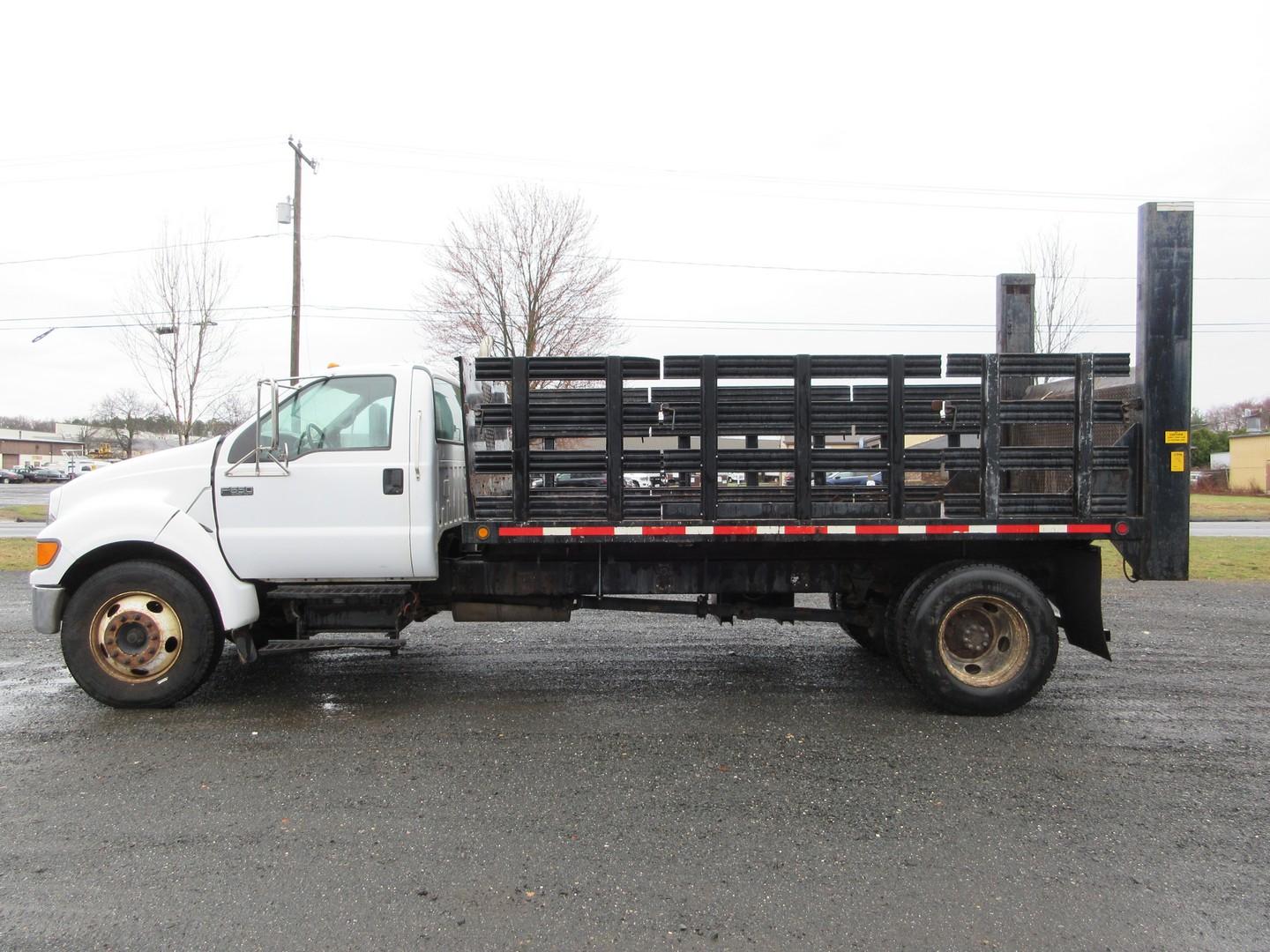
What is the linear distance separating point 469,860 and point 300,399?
3.36 metres

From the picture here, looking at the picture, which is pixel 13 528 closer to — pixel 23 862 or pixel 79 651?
pixel 79 651

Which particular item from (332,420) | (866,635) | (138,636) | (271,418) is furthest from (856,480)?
(138,636)

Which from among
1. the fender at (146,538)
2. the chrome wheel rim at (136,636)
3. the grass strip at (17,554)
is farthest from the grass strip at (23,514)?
the chrome wheel rim at (136,636)

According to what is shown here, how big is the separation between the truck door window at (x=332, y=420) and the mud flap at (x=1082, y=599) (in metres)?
4.79

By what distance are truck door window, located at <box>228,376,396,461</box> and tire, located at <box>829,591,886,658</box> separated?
3.46 meters

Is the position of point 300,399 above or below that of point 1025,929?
above

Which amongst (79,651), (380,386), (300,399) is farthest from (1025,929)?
(79,651)

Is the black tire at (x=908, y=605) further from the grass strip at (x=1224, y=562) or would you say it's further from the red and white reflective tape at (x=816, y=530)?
the grass strip at (x=1224, y=562)

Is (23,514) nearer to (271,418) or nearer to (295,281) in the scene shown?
(295,281)

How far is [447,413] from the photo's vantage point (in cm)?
563

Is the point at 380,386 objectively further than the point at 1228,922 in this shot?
Yes

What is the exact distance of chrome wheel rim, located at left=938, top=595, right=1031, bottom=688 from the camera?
5055 millimetres

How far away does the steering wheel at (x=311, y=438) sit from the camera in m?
5.17

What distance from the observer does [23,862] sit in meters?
3.25
